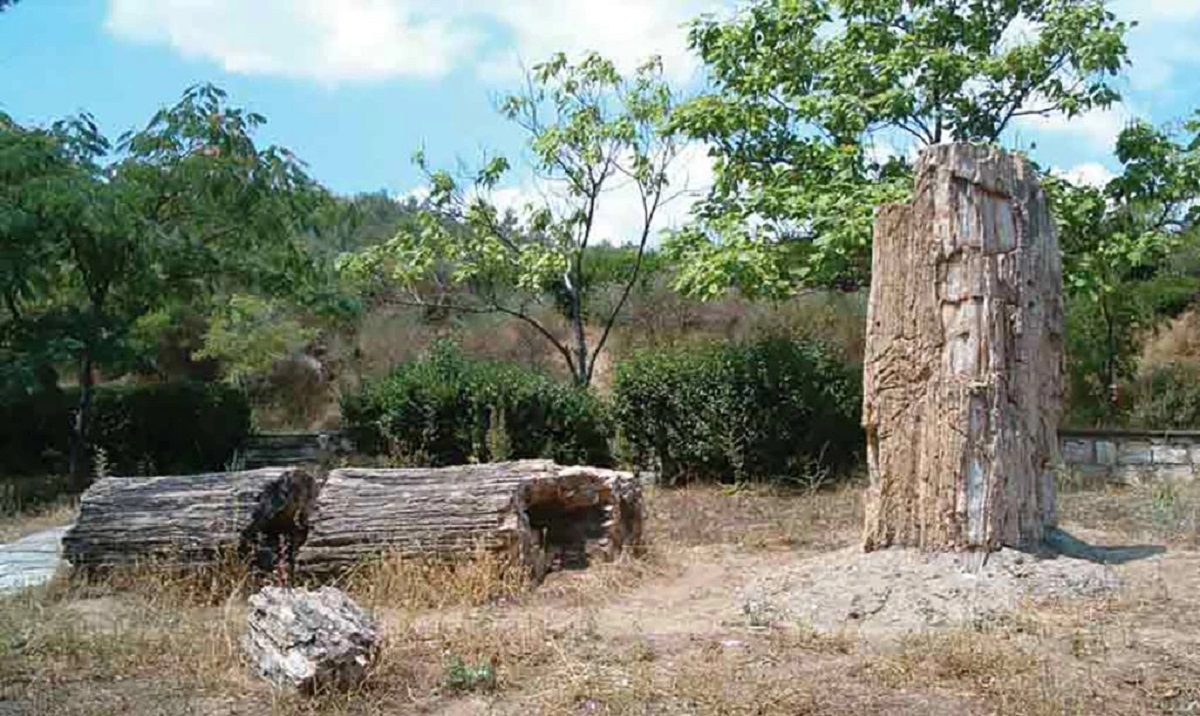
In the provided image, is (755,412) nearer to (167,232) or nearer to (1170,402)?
(1170,402)

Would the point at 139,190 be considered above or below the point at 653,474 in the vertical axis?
above

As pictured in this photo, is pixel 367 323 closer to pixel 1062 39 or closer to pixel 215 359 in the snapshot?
pixel 215 359

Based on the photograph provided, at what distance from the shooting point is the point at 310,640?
502 cm

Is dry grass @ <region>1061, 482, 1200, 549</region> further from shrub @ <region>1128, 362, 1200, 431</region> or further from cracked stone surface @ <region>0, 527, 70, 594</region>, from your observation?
cracked stone surface @ <region>0, 527, 70, 594</region>

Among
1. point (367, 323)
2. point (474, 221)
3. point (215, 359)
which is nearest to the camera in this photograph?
point (474, 221)

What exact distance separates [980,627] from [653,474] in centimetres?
724

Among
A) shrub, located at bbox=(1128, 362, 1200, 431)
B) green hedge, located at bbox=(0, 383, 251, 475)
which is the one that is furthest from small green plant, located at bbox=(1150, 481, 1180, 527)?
green hedge, located at bbox=(0, 383, 251, 475)

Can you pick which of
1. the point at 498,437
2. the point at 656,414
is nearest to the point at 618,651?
the point at 498,437

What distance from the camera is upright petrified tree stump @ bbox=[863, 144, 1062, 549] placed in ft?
22.0

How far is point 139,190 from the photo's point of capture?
1267 cm

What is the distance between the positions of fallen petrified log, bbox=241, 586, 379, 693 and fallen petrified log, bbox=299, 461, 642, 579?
2.00m

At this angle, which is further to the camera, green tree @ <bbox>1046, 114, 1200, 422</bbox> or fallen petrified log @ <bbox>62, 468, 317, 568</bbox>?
green tree @ <bbox>1046, 114, 1200, 422</bbox>

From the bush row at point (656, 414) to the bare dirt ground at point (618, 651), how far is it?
455 centimetres

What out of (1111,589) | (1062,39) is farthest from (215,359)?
(1111,589)
